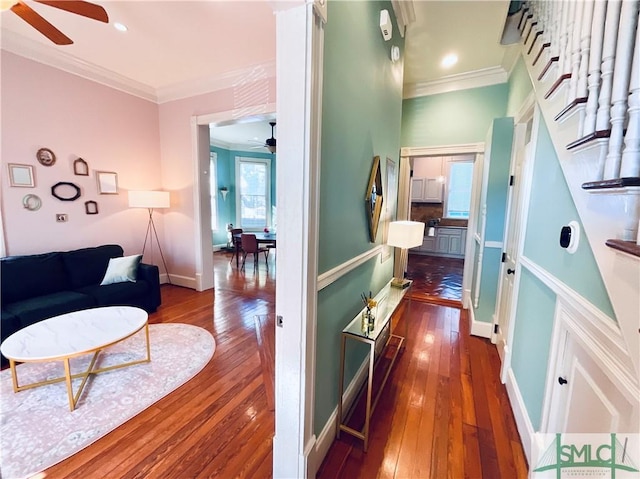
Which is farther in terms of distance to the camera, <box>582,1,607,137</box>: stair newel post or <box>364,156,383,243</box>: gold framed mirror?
<box>364,156,383,243</box>: gold framed mirror

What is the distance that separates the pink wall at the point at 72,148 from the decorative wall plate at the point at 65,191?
0.04 meters

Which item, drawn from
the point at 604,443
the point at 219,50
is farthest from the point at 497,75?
the point at 604,443

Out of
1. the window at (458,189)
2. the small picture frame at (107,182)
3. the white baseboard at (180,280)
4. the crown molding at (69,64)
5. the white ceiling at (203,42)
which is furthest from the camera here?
the window at (458,189)

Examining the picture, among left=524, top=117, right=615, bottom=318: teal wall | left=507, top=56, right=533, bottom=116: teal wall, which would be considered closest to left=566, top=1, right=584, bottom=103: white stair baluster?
left=524, top=117, right=615, bottom=318: teal wall

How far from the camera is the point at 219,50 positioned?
10.0 ft

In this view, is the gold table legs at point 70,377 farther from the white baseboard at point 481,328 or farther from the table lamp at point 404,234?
the white baseboard at point 481,328

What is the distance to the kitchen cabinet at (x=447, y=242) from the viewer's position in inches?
272

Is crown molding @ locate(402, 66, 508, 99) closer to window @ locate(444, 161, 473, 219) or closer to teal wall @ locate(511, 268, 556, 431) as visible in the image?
teal wall @ locate(511, 268, 556, 431)

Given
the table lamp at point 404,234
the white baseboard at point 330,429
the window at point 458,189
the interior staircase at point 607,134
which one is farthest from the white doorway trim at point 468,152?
the window at point 458,189

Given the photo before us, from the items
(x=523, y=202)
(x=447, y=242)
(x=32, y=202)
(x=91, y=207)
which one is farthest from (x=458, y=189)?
(x=32, y=202)

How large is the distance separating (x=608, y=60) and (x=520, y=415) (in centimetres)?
198

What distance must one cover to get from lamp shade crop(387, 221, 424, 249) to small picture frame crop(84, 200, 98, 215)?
3.89 m

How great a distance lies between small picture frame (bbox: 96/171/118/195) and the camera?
3652 mm

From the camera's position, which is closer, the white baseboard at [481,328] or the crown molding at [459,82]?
the white baseboard at [481,328]
